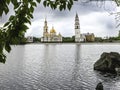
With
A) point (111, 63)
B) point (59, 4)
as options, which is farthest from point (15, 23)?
point (111, 63)

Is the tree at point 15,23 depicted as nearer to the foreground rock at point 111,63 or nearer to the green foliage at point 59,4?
the green foliage at point 59,4

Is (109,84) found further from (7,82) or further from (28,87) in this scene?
(7,82)

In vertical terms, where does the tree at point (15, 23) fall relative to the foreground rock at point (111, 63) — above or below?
above

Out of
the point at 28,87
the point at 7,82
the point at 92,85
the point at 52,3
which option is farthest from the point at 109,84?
the point at 52,3

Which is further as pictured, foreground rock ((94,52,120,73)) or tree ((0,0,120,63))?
foreground rock ((94,52,120,73))

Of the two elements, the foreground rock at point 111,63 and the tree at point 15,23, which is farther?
the foreground rock at point 111,63

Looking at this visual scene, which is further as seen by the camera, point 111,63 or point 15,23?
point 111,63

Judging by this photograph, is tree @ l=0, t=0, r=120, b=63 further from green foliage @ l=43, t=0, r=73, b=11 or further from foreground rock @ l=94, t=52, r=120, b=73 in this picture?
foreground rock @ l=94, t=52, r=120, b=73

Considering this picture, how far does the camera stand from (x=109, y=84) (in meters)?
36.3

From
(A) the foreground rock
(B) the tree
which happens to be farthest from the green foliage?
(A) the foreground rock

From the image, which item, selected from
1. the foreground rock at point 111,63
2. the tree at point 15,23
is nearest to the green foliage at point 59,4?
the tree at point 15,23

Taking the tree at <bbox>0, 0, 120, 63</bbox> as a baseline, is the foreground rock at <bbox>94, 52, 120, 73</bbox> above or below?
below

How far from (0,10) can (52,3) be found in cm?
81

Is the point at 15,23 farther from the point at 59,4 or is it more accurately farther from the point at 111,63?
the point at 111,63
